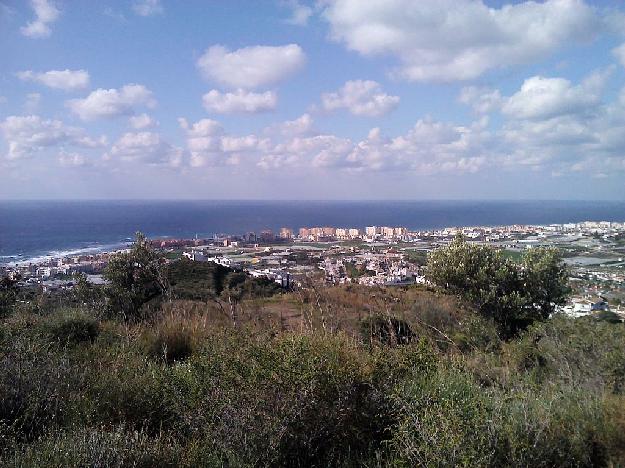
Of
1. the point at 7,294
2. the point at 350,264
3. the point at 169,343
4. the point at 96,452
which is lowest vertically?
the point at 350,264

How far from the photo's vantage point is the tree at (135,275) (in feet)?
32.4

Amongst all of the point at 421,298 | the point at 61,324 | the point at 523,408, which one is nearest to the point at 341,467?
the point at 523,408

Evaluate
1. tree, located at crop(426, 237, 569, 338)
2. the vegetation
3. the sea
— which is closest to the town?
tree, located at crop(426, 237, 569, 338)

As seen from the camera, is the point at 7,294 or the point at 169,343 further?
the point at 7,294

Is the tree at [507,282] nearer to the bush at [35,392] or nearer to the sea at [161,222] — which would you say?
the bush at [35,392]

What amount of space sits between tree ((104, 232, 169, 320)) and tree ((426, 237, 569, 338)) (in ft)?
24.3

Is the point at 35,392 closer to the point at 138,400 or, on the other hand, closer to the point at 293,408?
the point at 138,400

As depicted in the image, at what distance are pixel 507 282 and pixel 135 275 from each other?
9.35 meters

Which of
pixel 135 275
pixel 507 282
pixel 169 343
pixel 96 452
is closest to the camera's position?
pixel 96 452

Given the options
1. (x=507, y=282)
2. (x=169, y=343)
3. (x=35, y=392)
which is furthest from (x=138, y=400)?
(x=507, y=282)

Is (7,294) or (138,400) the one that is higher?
(7,294)

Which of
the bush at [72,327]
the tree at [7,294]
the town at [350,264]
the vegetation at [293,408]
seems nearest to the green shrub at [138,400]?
the vegetation at [293,408]

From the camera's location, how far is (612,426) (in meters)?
3.26

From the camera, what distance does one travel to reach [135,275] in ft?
34.0
